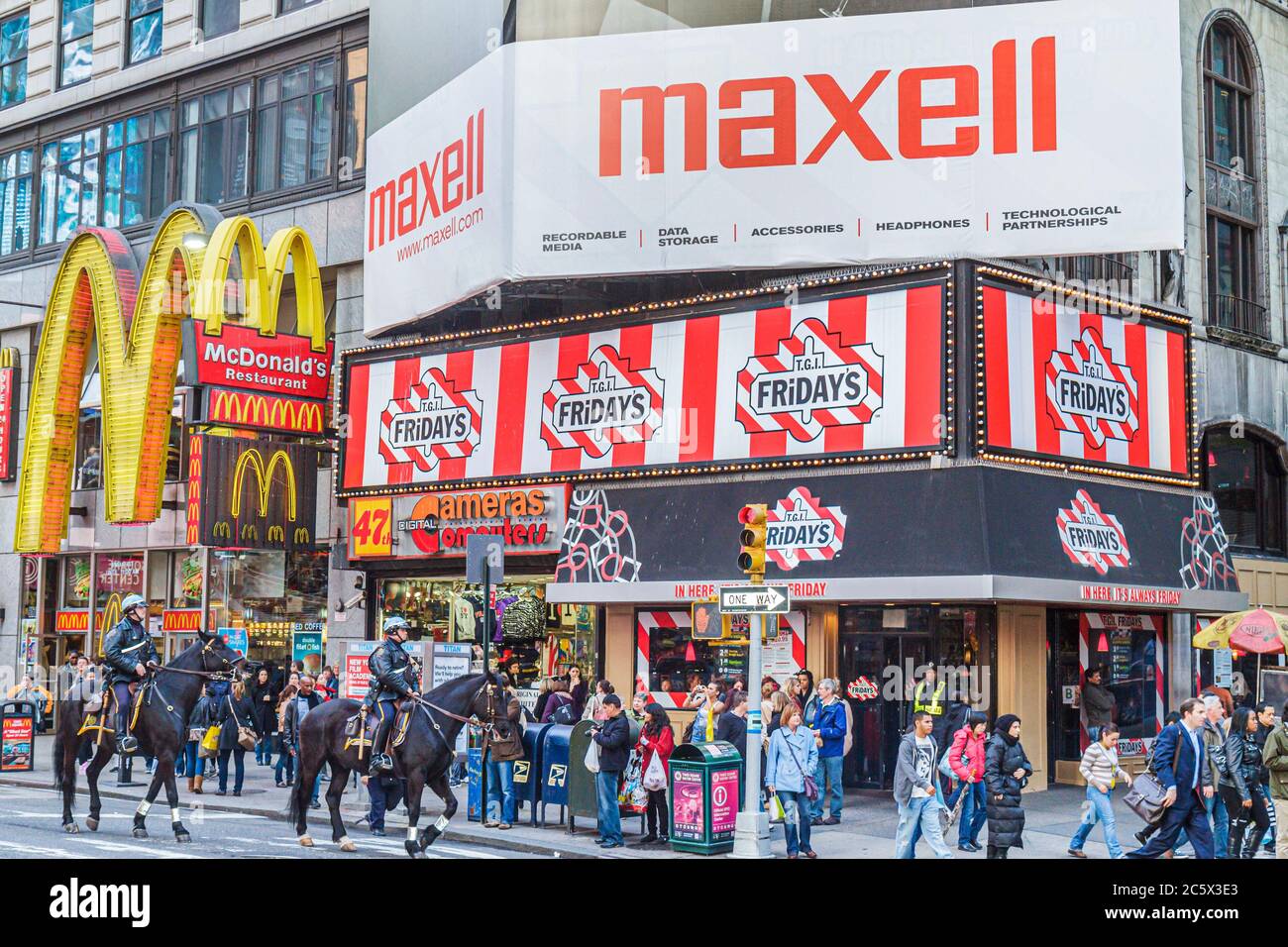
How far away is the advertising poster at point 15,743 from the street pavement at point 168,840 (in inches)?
220

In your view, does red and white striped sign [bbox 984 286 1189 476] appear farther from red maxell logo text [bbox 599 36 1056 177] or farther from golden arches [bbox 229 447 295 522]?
golden arches [bbox 229 447 295 522]

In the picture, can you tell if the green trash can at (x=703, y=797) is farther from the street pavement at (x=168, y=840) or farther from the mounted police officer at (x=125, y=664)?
the mounted police officer at (x=125, y=664)

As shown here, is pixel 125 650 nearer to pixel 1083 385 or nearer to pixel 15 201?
pixel 1083 385

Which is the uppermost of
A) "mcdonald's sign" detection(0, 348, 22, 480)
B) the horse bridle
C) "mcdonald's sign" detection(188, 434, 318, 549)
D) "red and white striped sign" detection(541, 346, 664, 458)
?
"mcdonald's sign" detection(0, 348, 22, 480)

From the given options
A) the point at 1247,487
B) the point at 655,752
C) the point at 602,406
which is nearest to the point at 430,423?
the point at 602,406

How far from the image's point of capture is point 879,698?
23734mm

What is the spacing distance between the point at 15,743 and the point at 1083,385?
63.2ft

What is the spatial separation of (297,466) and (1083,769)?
19.0m

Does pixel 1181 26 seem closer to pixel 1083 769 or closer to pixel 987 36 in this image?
pixel 987 36

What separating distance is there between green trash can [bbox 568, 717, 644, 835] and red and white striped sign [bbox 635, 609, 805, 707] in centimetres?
533

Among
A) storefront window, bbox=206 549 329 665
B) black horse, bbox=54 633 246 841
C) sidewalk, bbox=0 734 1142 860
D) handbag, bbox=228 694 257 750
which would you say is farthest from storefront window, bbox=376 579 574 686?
black horse, bbox=54 633 246 841

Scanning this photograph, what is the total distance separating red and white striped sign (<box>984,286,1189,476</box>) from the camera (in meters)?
22.9

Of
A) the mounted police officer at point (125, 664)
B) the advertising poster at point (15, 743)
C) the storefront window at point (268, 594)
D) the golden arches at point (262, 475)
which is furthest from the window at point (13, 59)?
the mounted police officer at point (125, 664)
